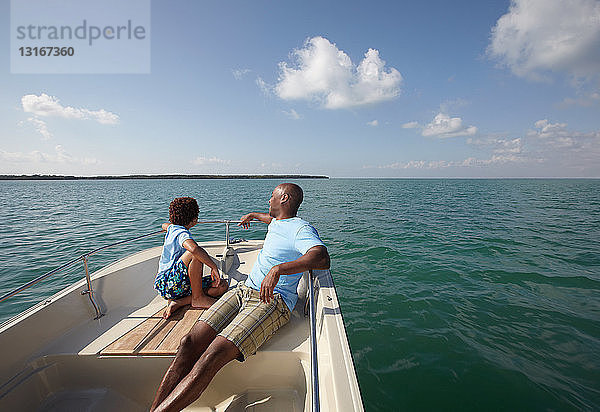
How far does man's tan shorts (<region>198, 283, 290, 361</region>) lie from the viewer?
1.83m

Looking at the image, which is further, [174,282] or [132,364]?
[174,282]

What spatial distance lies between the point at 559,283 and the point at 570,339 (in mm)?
2606

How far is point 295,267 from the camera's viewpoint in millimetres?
1806

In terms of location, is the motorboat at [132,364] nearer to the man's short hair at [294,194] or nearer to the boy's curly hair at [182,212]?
the man's short hair at [294,194]

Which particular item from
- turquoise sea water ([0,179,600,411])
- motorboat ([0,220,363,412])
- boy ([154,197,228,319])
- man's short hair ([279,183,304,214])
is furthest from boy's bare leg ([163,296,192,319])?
→ turquoise sea water ([0,179,600,411])

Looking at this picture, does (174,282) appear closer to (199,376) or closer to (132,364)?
(132,364)

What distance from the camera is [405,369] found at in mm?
3422

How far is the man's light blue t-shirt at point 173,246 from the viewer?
269 cm

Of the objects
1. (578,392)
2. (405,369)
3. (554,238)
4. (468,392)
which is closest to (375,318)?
(405,369)

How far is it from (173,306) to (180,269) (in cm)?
42

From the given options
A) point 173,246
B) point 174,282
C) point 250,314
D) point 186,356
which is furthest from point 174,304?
point 250,314

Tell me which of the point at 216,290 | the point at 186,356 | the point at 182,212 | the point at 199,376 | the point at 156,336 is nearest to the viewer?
the point at 199,376

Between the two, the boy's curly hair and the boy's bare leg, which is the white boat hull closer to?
the boy's bare leg

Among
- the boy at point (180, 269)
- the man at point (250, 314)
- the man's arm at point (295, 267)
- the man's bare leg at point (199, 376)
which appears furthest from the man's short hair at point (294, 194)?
the man's bare leg at point (199, 376)
